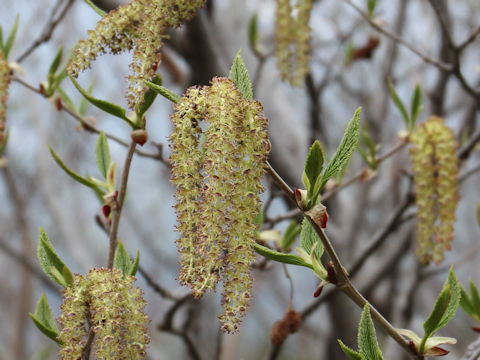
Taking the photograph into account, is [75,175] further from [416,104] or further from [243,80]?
[416,104]

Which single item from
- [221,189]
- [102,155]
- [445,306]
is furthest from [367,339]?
[102,155]

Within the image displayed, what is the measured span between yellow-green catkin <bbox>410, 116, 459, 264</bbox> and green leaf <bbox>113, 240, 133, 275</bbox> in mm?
428

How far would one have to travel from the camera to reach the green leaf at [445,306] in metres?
0.48

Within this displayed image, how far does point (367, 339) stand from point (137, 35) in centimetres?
35

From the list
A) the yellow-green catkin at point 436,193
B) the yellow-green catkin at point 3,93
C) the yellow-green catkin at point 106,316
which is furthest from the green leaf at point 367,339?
the yellow-green catkin at point 3,93

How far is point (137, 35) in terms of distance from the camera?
1.71ft

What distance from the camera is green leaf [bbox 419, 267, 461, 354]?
1.58ft

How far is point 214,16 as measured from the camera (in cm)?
137

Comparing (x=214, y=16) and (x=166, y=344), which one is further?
(x=166, y=344)

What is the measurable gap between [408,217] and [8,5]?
247 cm

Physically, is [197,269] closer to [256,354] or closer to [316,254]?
[316,254]

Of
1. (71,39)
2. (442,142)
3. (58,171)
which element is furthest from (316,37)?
(442,142)

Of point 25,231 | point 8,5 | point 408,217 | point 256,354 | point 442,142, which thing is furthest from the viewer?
point 256,354

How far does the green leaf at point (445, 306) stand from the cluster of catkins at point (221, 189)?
18 centimetres
